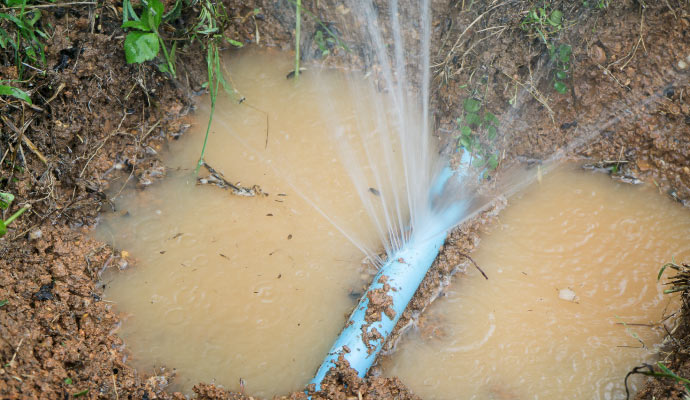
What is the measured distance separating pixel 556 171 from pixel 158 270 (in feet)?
9.56

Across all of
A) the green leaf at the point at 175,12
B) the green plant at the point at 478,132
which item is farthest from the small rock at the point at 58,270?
the green plant at the point at 478,132

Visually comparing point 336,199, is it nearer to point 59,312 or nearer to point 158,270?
point 158,270

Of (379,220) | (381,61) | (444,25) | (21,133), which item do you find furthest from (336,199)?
(21,133)

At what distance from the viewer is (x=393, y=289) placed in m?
3.05

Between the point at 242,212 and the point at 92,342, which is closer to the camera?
the point at 92,342

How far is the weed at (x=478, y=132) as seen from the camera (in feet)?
12.1

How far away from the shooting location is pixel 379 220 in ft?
11.6

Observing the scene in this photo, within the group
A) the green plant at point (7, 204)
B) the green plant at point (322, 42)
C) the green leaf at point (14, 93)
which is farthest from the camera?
the green plant at point (322, 42)

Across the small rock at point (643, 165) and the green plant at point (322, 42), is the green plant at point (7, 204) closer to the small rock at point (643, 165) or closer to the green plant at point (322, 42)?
the green plant at point (322, 42)

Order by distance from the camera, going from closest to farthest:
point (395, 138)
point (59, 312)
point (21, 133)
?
1. point (59, 312)
2. point (21, 133)
3. point (395, 138)

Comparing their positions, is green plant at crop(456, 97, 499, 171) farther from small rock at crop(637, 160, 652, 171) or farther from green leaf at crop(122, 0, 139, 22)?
green leaf at crop(122, 0, 139, 22)

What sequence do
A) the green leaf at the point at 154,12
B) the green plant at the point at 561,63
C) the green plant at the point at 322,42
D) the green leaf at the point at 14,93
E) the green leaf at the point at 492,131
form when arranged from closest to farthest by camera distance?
the green leaf at the point at 14,93
the green leaf at the point at 154,12
the green plant at the point at 561,63
the green leaf at the point at 492,131
the green plant at the point at 322,42

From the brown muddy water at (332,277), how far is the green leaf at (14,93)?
886mm

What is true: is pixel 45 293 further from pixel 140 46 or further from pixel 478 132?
pixel 478 132
